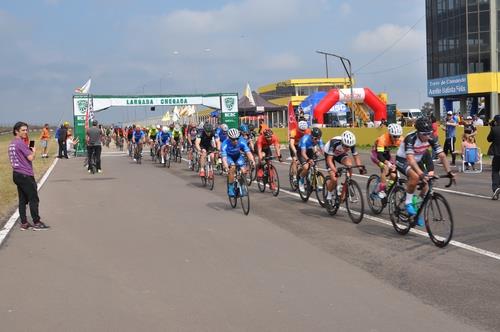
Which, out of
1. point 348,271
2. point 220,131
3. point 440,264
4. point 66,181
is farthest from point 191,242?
point 66,181

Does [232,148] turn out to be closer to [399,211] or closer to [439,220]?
[399,211]

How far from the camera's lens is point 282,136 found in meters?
47.8

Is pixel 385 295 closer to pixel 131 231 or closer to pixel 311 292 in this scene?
pixel 311 292

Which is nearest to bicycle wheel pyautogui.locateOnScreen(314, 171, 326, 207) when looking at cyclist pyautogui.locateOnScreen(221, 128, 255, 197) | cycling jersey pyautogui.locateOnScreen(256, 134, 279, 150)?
cyclist pyautogui.locateOnScreen(221, 128, 255, 197)

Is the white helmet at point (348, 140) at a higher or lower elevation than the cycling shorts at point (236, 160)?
higher

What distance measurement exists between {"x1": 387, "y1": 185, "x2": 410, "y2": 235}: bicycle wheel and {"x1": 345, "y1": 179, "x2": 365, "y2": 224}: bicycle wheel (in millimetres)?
863

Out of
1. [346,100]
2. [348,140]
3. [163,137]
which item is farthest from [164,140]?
[346,100]

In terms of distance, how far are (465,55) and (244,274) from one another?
2023 inches

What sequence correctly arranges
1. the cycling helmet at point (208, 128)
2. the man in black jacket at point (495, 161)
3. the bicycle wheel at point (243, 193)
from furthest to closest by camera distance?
the cycling helmet at point (208, 128)
the man in black jacket at point (495, 161)
the bicycle wheel at point (243, 193)

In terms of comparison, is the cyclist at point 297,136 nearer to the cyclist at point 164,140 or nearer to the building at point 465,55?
the cyclist at point 164,140

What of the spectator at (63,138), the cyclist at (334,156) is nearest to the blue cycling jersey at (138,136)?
the spectator at (63,138)

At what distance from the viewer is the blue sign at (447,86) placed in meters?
52.6

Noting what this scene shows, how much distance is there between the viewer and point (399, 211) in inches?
354

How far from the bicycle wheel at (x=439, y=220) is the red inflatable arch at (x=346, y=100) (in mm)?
30662
